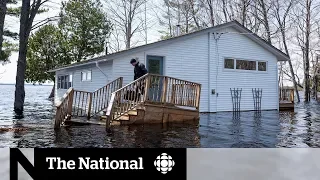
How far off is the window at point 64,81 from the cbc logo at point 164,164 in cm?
1204

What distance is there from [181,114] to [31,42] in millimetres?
14222

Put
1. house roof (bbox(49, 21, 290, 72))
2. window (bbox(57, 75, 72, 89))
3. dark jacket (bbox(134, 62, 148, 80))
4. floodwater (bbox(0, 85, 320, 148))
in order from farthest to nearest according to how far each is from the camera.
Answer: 1. window (bbox(57, 75, 72, 89))
2. house roof (bbox(49, 21, 290, 72))
3. dark jacket (bbox(134, 62, 148, 80))
4. floodwater (bbox(0, 85, 320, 148))

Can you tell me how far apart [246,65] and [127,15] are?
1338cm

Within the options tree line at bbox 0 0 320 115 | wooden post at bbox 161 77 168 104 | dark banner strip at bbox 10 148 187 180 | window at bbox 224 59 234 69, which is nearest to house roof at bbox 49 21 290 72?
window at bbox 224 59 234 69

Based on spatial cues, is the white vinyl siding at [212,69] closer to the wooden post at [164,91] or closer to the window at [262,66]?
the window at [262,66]

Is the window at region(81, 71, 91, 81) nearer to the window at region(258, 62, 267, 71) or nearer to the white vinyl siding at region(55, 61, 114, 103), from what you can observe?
the white vinyl siding at region(55, 61, 114, 103)

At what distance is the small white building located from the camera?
9367mm

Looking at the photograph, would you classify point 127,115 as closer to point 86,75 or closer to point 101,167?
point 101,167

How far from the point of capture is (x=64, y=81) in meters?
15.1

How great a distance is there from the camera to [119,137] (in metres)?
5.15

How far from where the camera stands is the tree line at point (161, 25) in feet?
60.8

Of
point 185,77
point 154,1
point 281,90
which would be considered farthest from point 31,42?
point 281,90

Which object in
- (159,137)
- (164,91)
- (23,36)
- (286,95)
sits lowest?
(159,137)

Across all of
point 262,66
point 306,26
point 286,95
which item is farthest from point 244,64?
point 306,26
